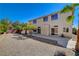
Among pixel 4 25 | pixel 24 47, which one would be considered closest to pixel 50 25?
pixel 24 47

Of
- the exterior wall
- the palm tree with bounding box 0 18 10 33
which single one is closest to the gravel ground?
the palm tree with bounding box 0 18 10 33

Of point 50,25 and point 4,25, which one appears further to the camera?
point 50,25

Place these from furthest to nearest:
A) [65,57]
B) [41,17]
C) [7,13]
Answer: [41,17]
[7,13]
[65,57]

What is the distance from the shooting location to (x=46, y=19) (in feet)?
34.3

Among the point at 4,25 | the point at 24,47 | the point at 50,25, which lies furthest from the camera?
the point at 50,25

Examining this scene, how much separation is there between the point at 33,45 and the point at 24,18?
164 cm

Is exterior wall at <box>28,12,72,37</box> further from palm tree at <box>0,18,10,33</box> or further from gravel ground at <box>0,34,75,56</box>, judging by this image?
palm tree at <box>0,18,10,33</box>

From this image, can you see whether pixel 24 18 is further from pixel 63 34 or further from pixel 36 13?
pixel 63 34

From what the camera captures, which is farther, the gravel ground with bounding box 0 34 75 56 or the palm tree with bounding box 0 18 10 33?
the palm tree with bounding box 0 18 10 33

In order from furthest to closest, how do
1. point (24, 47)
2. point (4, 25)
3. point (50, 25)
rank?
point (50, 25) → point (4, 25) → point (24, 47)

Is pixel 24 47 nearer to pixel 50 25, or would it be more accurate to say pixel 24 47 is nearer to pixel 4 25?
pixel 4 25

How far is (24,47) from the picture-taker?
9281 millimetres

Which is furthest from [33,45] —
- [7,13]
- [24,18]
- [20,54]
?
[7,13]

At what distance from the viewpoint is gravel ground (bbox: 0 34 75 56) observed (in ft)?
29.0
